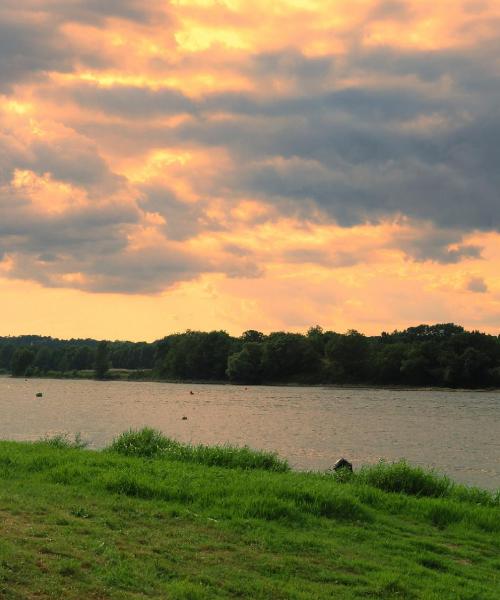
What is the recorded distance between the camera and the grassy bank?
35.2 ft

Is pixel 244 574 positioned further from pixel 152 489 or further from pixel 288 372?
pixel 288 372

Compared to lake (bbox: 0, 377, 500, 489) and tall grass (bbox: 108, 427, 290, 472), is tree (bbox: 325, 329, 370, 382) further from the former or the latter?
tall grass (bbox: 108, 427, 290, 472)

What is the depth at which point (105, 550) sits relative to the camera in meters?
11.6

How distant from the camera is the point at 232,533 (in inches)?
544

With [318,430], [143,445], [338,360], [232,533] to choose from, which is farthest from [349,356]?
[232,533]

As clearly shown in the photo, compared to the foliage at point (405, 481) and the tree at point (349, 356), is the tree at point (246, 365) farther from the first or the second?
the foliage at point (405, 481)

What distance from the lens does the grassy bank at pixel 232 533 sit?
10.7 m

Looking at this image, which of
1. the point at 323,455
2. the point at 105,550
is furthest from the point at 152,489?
the point at 323,455

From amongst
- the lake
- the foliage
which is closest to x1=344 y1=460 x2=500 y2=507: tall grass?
the foliage

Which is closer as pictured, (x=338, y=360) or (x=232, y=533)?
(x=232, y=533)

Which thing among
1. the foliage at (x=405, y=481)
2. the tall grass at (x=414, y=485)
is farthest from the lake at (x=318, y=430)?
the foliage at (x=405, y=481)

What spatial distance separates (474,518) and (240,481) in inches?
226

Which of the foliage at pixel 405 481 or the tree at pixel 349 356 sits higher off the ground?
the tree at pixel 349 356

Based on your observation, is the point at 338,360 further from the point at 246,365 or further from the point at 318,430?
the point at 318,430
